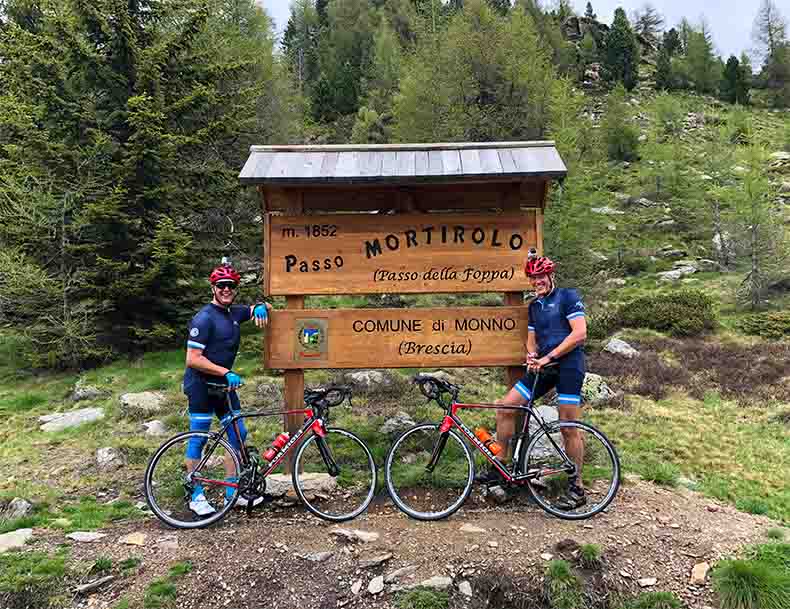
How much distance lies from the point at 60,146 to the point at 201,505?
1065cm

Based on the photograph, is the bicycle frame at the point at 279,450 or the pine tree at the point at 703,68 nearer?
the bicycle frame at the point at 279,450

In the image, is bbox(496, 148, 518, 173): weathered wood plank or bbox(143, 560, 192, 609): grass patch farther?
bbox(496, 148, 518, 173): weathered wood plank

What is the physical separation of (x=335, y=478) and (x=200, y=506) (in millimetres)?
1540

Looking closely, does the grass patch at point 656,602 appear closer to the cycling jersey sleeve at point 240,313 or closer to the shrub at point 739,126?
the cycling jersey sleeve at point 240,313

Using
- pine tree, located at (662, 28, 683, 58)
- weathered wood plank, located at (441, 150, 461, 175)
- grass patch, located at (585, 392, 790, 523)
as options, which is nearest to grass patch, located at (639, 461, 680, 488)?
grass patch, located at (585, 392, 790, 523)

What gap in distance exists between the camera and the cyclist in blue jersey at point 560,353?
5.07m

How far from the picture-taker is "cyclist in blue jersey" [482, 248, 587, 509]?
5066 millimetres

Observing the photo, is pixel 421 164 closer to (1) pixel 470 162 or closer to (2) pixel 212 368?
(1) pixel 470 162

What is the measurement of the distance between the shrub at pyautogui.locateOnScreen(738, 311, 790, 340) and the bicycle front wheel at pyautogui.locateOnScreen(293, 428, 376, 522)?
46.2 ft

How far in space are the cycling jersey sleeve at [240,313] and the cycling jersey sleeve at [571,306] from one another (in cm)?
340

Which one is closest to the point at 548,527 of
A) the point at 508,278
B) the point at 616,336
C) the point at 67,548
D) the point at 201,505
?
the point at 508,278

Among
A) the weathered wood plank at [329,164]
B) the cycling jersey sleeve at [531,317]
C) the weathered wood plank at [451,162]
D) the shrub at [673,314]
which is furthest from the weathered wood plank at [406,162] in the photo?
the shrub at [673,314]

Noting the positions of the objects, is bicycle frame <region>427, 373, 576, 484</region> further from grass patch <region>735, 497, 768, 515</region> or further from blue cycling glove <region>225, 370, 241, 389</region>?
grass patch <region>735, 497, 768, 515</region>

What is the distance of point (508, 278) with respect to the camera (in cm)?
596
